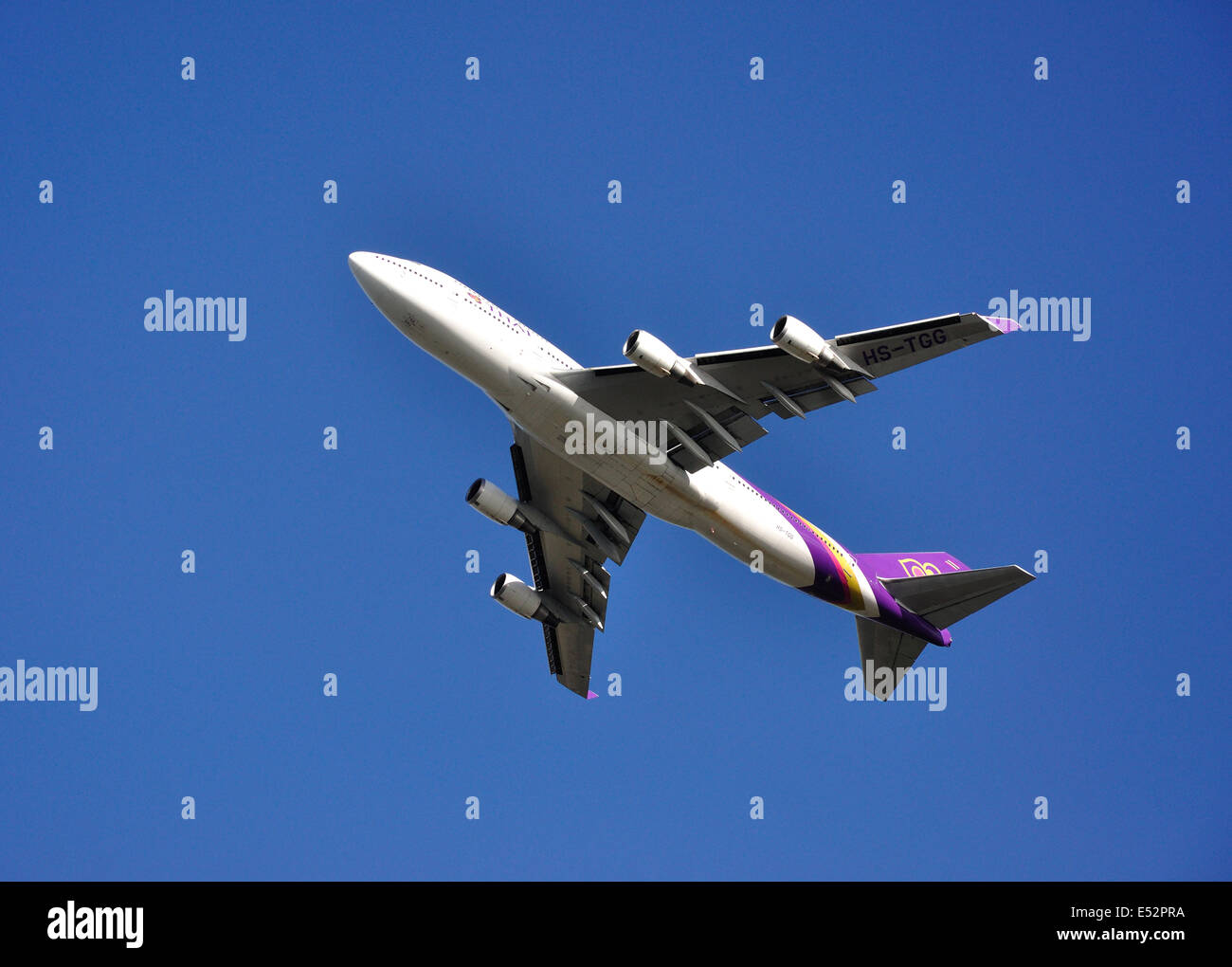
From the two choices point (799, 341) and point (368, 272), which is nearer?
point (799, 341)

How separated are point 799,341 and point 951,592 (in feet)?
46.3

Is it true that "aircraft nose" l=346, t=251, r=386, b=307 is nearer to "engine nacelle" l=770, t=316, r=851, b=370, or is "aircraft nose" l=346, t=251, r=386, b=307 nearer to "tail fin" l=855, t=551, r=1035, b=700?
"engine nacelle" l=770, t=316, r=851, b=370

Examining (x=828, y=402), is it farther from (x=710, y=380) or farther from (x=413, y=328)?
(x=413, y=328)

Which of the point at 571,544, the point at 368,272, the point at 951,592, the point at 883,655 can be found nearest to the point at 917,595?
the point at 951,592

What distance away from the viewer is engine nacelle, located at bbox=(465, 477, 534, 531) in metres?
41.3

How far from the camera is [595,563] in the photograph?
1783 inches

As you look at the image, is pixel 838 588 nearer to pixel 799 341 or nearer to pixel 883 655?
pixel 883 655

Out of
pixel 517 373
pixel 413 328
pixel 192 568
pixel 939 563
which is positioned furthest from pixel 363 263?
pixel 939 563

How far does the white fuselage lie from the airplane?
46mm

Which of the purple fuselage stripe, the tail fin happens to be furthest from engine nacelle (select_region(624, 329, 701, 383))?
the tail fin

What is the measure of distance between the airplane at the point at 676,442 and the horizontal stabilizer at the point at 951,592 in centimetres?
5

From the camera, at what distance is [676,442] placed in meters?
37.0
